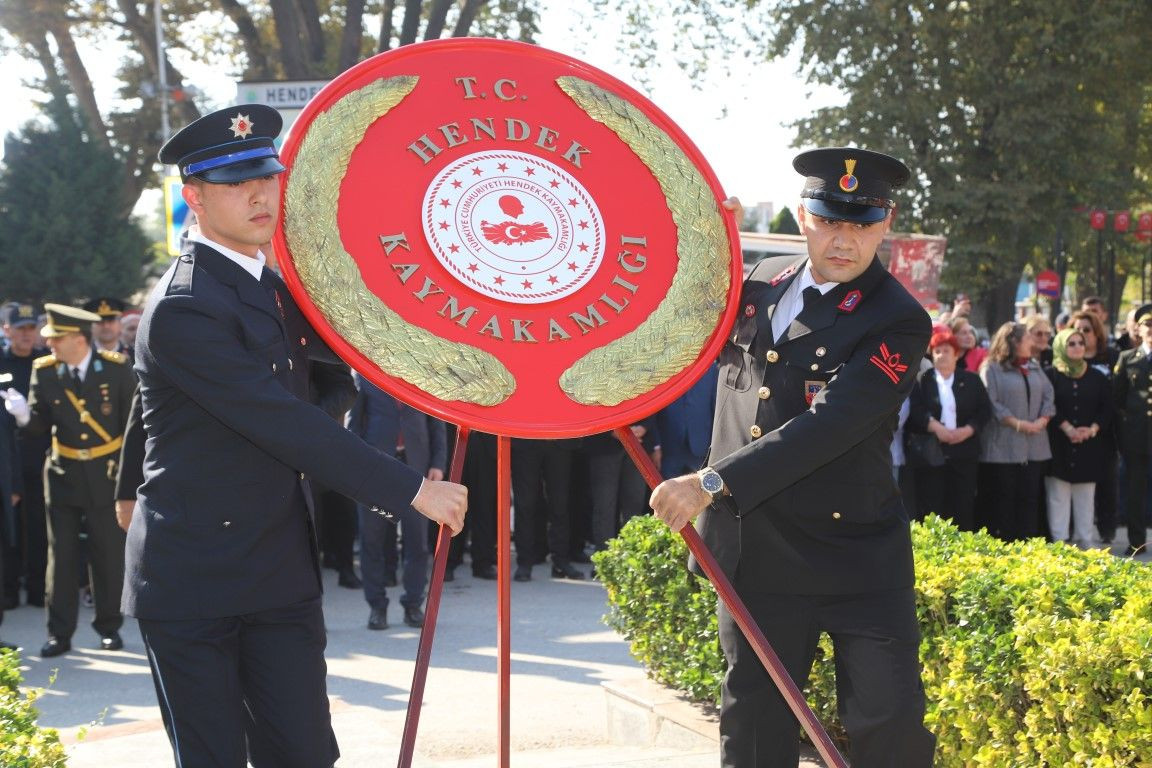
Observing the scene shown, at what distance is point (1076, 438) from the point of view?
1129 centimetres

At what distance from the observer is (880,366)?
3602mm

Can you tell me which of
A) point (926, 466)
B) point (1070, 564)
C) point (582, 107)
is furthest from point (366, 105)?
point (926, 466)

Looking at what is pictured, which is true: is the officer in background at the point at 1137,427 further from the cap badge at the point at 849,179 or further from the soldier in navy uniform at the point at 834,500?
the cap badge at the point at 849,179

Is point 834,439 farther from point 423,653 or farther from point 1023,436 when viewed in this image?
point 1023,436

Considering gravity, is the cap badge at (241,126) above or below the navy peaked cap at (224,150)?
above

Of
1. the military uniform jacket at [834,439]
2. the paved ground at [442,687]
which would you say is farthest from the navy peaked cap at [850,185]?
the paved ground at [442,687]

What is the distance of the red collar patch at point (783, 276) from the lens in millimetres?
3916

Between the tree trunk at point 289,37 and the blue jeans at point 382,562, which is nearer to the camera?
the blue jeans at point 382,562

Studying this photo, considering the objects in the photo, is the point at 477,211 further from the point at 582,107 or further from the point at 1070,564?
the point at 1070,564

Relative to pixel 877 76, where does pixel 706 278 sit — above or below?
below

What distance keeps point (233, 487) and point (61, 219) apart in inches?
1000

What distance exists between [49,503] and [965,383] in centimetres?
686

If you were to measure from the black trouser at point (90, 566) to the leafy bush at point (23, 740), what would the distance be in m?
4.54

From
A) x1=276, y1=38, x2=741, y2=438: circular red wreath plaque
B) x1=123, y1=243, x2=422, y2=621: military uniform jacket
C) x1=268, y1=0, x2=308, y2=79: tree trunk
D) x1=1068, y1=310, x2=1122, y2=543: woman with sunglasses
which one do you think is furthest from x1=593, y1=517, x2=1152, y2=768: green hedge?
x1=268, y1=0, x2=308, y2=79: tree trunk
